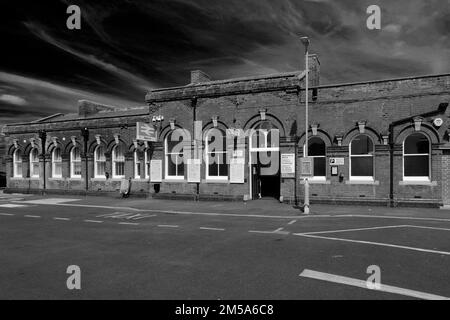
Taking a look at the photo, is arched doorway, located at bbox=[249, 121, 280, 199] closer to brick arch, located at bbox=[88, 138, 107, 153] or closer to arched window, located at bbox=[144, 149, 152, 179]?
arched window, located at bbox=[144, 149, 152, 179]

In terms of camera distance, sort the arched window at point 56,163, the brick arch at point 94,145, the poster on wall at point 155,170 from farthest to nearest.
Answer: the arched window at point 56,163 → the brick arch at point 94,145 → the poster on wall at point 155,170

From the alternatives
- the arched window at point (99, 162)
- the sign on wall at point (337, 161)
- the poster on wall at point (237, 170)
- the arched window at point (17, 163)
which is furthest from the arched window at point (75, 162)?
the sign on wall at point (337, 161)

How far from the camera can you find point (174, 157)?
77.0 ft

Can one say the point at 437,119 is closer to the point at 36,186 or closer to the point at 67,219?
the point at 67,219

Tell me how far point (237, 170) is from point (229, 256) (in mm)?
12965

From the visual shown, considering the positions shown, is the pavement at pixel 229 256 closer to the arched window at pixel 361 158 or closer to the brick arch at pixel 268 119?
the arched window at pixel 361 158

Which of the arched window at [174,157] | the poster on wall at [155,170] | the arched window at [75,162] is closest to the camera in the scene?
the arched window at [174,157]

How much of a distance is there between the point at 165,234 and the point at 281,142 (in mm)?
10771

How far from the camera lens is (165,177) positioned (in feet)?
77.7

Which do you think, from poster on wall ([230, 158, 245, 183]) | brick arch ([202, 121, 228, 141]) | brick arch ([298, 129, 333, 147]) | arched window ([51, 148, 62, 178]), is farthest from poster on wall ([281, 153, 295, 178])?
arched window ([51, 148, 62, 178])

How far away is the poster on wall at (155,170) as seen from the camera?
2356cm

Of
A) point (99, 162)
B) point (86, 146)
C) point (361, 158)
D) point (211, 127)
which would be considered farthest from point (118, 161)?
point (361, 158)

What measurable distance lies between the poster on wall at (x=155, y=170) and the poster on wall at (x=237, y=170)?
207 inches

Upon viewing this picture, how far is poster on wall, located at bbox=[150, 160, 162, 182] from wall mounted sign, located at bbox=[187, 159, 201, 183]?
2272mm
